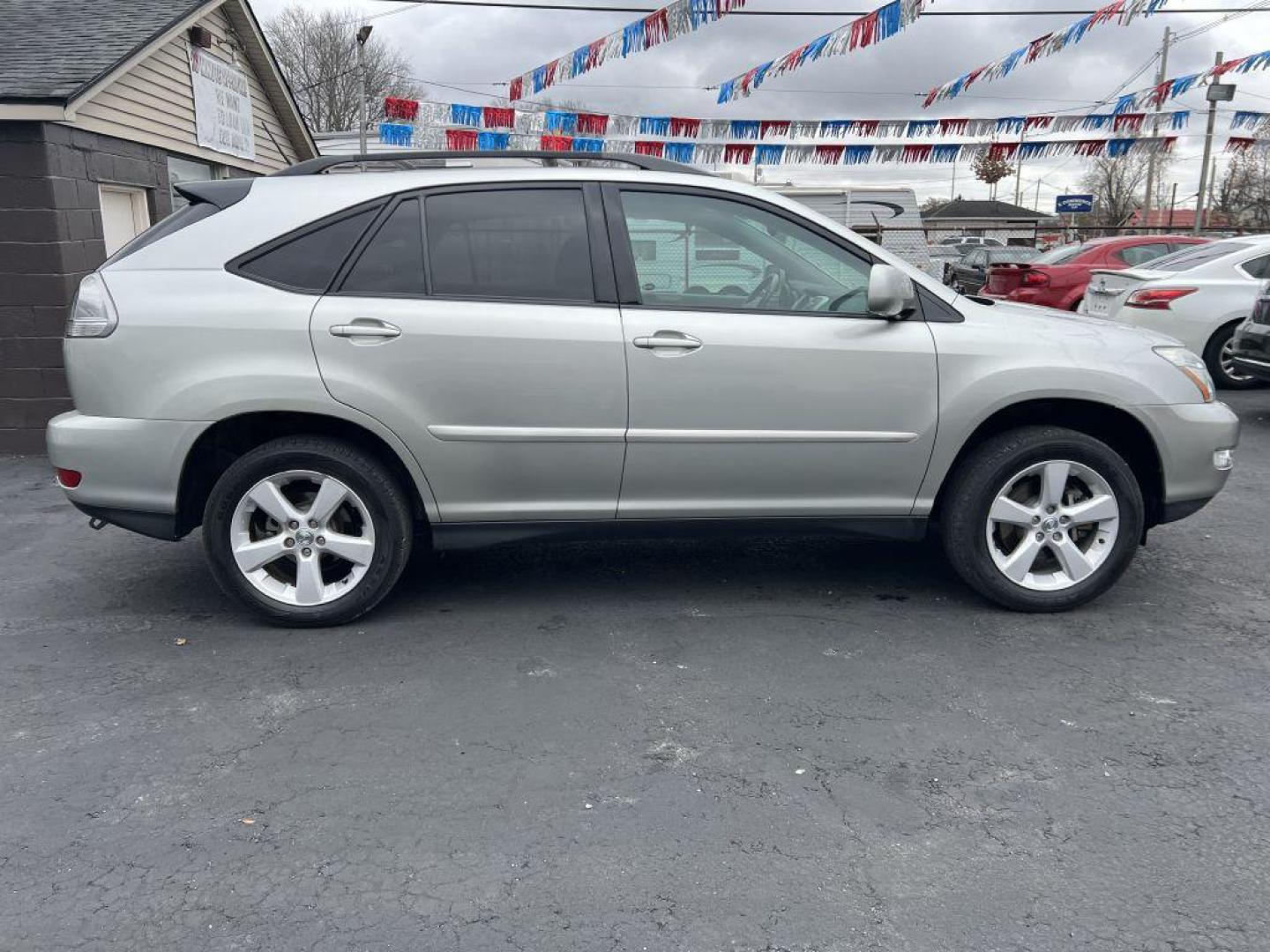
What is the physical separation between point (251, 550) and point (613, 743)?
1.72 meters

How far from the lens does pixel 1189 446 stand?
418 centimetres

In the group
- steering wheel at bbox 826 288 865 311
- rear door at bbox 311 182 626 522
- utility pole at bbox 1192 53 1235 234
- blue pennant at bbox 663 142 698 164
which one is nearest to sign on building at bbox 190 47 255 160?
blue pennant at bbox 663 142 698 164

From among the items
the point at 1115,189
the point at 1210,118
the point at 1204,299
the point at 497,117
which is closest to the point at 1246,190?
the point at 1115,189

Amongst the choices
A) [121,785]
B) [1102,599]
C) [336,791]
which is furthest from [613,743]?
[1102,599]

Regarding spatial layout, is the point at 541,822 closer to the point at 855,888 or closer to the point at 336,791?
the point at 336,791

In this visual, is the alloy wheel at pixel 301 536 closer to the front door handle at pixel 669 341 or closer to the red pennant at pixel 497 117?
the front door handle at pixel 669 341

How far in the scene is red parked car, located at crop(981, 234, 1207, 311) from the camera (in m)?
12.2

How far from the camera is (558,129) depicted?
1822 cm

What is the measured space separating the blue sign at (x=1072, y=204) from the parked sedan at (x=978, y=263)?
6.24 m

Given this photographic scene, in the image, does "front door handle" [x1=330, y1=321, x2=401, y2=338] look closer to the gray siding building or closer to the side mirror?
the side mirror

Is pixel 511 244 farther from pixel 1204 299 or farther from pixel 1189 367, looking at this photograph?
pixel 1204 299

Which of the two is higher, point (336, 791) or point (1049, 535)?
point (1049, 535)

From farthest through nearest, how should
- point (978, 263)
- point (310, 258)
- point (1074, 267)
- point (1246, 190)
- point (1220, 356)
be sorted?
point (1246, 190) < point (978, 263) < point (1074, 267) < point (1220, 356) < point (310, 258)

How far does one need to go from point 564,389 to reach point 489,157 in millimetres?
1125
